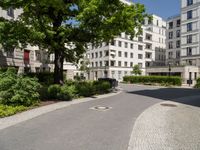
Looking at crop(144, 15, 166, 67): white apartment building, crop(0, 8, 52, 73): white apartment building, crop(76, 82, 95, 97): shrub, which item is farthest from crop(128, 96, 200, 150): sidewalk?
crop(144, 15, 166, 67): white apartment building

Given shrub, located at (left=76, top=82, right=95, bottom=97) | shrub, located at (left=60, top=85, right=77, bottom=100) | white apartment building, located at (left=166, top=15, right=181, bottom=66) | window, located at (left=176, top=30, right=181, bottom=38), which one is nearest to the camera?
shrub, located at (left=60, top=85, right=77, bottom=100)

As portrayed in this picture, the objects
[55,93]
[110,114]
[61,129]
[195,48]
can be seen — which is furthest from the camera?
[195,48]

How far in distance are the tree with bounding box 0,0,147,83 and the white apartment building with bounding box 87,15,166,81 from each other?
3966 cm

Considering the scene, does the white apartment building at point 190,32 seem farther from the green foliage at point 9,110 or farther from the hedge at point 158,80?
the green foliage at point 9,110

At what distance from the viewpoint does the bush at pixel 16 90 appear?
1222cm

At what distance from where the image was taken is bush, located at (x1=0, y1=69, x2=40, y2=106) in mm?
12219

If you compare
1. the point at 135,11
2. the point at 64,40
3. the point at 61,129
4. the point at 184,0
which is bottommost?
the point at 61,129

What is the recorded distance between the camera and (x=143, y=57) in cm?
7588

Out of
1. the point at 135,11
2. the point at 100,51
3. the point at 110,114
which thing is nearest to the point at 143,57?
the point at 100,51

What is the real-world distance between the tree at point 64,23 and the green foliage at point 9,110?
19.2 ft

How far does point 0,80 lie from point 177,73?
1903 inches

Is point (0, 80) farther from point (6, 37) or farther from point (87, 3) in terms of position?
point (87, 3)

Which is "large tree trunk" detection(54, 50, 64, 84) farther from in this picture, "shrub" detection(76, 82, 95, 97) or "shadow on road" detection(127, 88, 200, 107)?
"shadow on road" detection(127, 88, 200, 107)

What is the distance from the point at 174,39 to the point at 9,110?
213 ft
